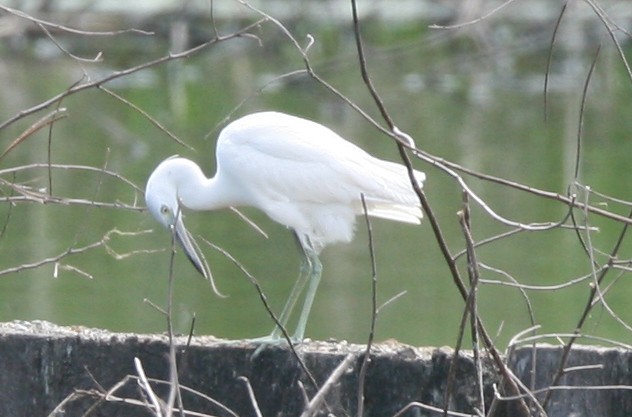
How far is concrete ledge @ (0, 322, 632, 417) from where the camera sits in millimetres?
3789

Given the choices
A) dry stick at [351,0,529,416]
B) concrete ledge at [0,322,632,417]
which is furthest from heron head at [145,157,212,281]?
dry stick at [351,0,529,416]

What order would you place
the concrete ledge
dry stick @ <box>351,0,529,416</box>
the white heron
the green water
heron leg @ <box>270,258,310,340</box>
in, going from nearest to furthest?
dry stick @ <box>351,0,529,416</box> < the concrete ledge < heron leg @ <box>270,258,310,340</box> < the white heron < the green water

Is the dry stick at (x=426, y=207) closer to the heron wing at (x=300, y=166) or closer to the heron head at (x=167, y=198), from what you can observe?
the heron wing at (x=300, y=166)

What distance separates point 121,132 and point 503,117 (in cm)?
467

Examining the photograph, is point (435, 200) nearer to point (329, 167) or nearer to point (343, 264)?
point (343, 264)

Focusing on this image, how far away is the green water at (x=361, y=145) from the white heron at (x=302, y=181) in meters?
0.18

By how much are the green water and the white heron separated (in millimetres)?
181

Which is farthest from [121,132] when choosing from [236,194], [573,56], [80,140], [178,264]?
[236,194]

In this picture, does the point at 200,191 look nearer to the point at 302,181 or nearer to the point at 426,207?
the point at 302,181

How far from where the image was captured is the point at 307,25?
2112cm

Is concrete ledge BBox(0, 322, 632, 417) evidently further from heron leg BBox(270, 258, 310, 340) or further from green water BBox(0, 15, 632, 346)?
heron leg BBox(270, 258, 310, 340)

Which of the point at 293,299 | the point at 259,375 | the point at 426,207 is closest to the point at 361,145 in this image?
the point at 293,299

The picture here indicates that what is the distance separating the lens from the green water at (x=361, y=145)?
27.2 ft

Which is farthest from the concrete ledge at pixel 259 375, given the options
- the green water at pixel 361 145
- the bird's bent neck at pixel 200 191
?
the bird's bent neck at pixel 200 191
